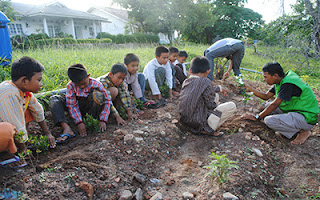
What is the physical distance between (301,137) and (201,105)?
57.2 inches

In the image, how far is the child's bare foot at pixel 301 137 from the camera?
2.92 meters

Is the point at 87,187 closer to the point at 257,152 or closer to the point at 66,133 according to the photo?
the point at 66,133

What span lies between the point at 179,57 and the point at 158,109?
195 centimetres

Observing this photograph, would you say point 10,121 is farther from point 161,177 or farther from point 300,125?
point 300,125

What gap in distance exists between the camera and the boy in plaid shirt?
3.05 metres

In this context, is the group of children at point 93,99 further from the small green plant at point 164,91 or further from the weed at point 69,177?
the small green plant at point 164,91

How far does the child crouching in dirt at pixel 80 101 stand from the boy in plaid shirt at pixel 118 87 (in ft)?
0.65

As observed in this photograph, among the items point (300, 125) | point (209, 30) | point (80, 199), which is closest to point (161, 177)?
point (80, 199)

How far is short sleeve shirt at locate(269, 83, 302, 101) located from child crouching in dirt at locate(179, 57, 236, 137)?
2.19 ft

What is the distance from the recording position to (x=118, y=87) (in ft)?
10.8

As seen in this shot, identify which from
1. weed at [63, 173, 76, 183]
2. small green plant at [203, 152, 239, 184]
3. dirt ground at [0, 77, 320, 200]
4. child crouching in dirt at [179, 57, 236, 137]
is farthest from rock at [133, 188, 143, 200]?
child crouching in dirt at [179, 57, 236, 137]

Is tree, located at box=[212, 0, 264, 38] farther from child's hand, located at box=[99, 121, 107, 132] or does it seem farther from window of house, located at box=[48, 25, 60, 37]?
child's hand, located at box=[99, 121, 107, 132]

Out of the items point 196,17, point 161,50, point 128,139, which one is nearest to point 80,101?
point 128,139

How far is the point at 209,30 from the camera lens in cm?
2681
